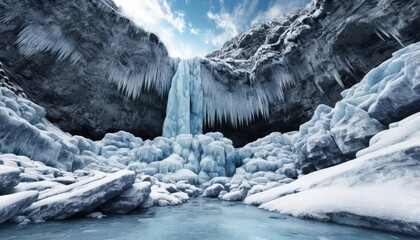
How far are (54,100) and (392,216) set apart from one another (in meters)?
20.8

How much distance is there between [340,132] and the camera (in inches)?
340

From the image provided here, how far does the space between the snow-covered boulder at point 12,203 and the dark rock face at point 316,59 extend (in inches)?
713

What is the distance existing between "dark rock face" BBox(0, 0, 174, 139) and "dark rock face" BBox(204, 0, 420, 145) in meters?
6.10

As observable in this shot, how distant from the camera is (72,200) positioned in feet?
15.4

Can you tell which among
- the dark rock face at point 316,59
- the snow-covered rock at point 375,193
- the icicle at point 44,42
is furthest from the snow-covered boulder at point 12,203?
the dark rock face at point 316,59

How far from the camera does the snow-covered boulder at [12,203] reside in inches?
144

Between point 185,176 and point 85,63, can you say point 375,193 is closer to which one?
point 185,176

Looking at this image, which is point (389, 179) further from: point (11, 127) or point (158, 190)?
point (11, 127)

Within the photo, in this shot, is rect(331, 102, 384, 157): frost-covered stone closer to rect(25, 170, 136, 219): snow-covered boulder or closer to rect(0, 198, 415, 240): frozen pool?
rect(0, 198, 415, 240): frozen pool

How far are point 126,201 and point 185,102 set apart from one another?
1473 centimetres

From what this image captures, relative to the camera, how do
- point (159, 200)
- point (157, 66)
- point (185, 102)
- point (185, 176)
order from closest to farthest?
point (159, 200)
point (185, 176)
point (157, 66)
point (185, 102)

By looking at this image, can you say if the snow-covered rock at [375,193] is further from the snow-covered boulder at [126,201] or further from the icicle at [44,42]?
the icicle at [44,42]

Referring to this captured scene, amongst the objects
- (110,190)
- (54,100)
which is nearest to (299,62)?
(110,190)

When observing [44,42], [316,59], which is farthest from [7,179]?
[316,59]
